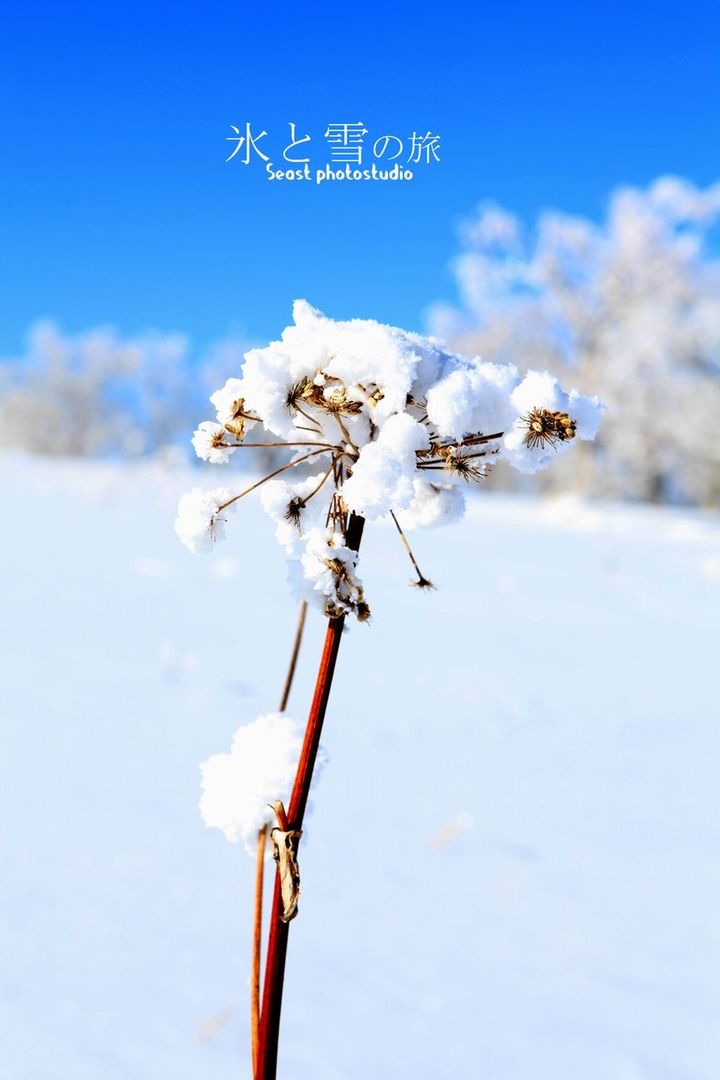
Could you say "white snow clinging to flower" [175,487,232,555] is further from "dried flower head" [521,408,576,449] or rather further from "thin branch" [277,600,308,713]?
"dried flower head" [521,408,576,449]

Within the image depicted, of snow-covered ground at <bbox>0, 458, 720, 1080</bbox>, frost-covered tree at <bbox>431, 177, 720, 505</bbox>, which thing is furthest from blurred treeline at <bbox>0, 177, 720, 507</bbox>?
snow-covered ground at <bbox>0, 458, 720, 1080</bbox>

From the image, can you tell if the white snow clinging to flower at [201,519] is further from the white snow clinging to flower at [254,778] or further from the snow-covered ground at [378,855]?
the snow-covered ground at [378,855]

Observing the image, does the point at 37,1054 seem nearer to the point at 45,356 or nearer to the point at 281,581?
the point at 281,581

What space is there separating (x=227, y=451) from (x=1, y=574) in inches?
187

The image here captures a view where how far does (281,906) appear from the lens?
71 cm

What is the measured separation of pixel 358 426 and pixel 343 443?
2 cm

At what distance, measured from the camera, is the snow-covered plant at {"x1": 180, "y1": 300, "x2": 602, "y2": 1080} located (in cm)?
72

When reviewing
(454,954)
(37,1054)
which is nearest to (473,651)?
(454,954)

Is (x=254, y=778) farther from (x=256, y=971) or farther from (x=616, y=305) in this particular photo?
(x=616, y=305)

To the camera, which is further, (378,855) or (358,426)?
(378,855)

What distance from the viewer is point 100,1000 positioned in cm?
151

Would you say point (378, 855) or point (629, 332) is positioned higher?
point (629, 332)

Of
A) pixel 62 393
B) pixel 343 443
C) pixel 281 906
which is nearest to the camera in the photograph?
pixel 281 906

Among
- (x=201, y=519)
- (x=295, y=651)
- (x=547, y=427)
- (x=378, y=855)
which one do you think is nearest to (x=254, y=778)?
(x=295, y=651)
